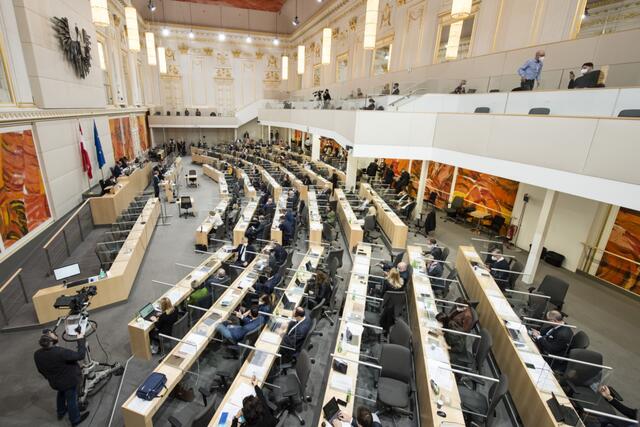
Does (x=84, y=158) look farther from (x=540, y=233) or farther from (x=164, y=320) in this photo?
(x=540, y=233)

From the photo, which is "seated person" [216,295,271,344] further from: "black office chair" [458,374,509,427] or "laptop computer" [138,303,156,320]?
"black office chair" [458,374,509,427]

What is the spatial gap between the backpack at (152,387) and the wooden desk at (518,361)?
5.11m

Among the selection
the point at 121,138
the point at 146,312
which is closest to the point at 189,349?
the point at 146,312

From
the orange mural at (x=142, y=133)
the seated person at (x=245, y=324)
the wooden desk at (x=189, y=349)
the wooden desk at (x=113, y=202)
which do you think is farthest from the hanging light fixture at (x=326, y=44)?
the orange mural at (x=142, y=133)

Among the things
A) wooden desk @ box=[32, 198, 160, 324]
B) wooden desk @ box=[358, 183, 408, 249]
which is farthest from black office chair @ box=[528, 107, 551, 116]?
wooden desk @ box=[32, 198, 160, 324]

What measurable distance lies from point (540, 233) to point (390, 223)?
4304mm

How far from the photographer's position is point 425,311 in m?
6.38

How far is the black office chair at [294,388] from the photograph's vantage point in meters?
4.60

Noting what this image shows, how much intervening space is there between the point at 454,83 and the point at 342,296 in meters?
9.47

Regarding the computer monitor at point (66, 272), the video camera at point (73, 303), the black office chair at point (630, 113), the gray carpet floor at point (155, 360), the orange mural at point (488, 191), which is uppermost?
the black office chair at point (630, 113)

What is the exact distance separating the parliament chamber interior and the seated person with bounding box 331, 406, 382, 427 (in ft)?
0.07

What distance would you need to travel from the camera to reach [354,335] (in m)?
5.63

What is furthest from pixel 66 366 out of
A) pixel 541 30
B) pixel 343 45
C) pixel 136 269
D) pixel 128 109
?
pixel 343 45

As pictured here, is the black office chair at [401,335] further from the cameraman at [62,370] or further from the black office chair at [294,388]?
the cameraman at [62,370]
